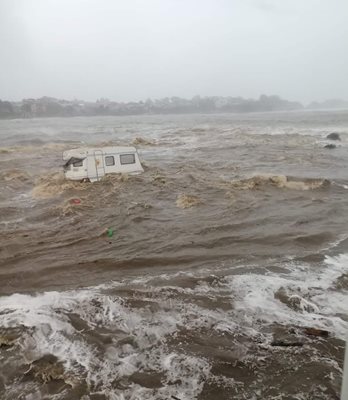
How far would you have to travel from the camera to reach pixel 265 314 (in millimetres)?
8070

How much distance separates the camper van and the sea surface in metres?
1.21

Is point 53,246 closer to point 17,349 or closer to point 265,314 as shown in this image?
point 17,349

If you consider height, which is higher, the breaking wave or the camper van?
the camper van

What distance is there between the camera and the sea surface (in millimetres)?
6285

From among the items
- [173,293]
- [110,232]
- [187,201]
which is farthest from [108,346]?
[187,201]

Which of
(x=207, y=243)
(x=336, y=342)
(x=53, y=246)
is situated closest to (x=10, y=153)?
(x=53, y=246)

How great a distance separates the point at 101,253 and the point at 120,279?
203cm

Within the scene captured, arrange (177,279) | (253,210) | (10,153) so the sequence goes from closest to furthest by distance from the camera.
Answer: (177,279)
(253,210)
(10,153)

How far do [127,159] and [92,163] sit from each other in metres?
2.28

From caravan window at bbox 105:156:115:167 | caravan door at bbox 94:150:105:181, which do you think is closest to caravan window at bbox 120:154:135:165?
caravan window at bbox 105:156:115:167

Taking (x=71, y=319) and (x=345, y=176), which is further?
(x=345, y=176)

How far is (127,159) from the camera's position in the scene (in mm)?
21859

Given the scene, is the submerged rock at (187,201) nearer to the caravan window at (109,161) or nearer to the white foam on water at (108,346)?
the caravan window at (109,161)

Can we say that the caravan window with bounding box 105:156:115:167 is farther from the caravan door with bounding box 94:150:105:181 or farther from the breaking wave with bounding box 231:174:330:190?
the breaking wave with bounding box 231:174:330:190
